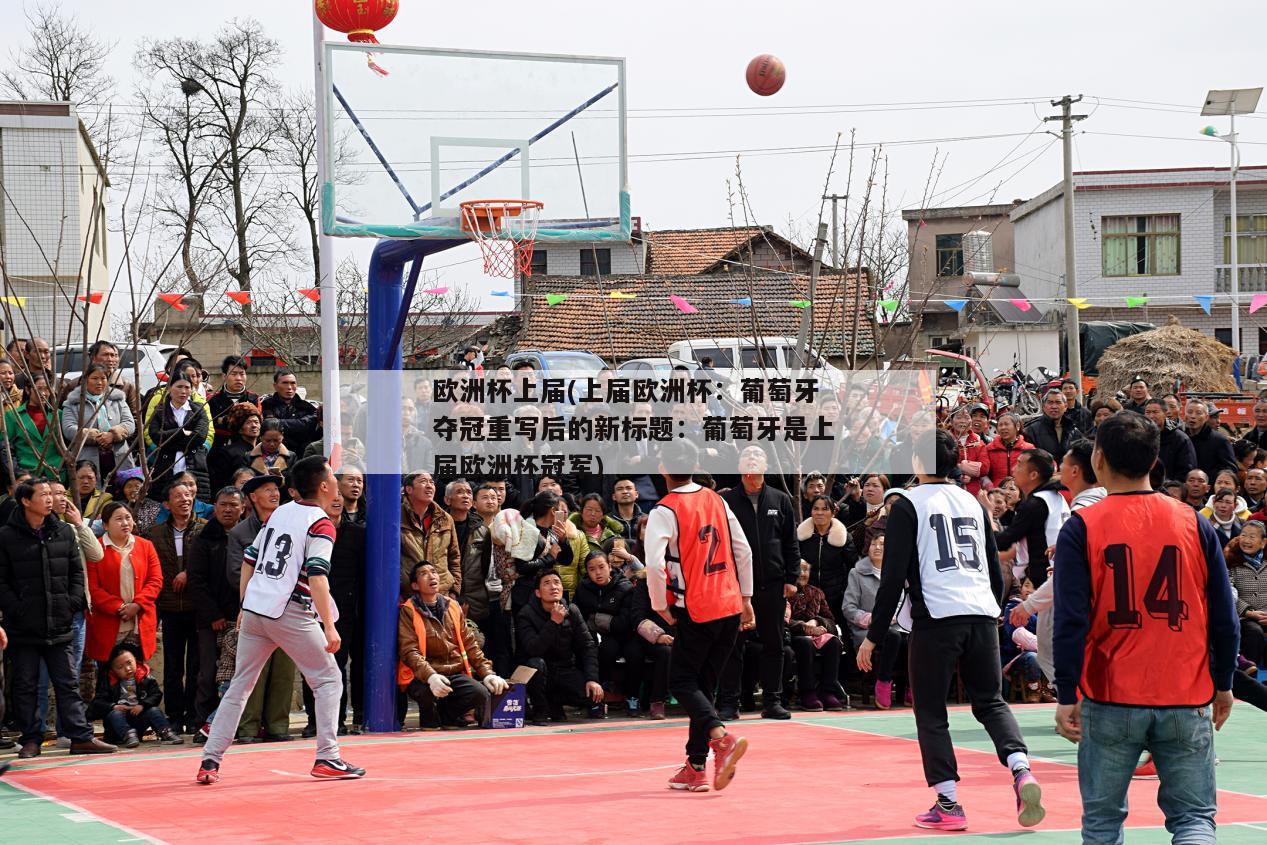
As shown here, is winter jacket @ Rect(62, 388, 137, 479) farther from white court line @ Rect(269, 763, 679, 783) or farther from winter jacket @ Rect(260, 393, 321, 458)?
white court line @ Rect(269, 763, 679, 783)

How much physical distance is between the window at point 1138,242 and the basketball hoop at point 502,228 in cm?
3622

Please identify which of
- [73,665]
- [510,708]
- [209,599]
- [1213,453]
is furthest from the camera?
[1213,453]

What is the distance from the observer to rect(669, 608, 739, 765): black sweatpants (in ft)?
27.7

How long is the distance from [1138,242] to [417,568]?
1472 inches

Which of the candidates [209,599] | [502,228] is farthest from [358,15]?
[209,599]

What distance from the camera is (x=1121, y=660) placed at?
17.1 ft

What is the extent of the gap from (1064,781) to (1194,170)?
3911 centimetres

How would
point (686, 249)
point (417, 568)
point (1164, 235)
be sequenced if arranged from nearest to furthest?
point (417, 568)
point (1164, 235)
point (686, 249)

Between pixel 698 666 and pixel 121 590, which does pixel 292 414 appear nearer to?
pixel 121 590

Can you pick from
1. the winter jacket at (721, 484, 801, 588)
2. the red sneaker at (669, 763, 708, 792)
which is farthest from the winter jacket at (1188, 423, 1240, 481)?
the red sneaker at (669, 763, 708, 792)

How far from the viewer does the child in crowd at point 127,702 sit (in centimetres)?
1091

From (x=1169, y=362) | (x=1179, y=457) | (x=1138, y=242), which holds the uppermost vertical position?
(x=1138, y=242)

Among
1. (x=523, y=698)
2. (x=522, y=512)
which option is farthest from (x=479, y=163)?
(x=523, y=698)

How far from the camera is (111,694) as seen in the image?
11.0m
